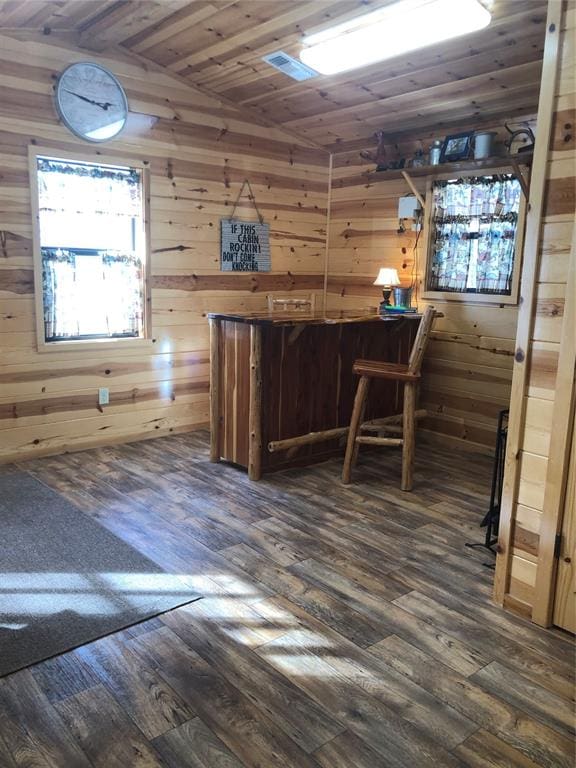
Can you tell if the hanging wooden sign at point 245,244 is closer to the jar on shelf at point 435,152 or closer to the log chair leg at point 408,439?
the jar on shelf at point 435,152

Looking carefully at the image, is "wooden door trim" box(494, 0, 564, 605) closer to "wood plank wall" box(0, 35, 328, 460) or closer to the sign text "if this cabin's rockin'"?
"wood plank wall" box(0, 35, 328, 460)

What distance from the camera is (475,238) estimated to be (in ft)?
15.2

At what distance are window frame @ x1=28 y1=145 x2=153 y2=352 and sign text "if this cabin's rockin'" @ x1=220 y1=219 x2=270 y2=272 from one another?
736mm

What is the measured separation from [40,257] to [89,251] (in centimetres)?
39

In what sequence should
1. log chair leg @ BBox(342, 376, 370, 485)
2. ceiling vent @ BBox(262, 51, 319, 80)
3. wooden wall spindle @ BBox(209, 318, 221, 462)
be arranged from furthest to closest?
1. wooden wall spindle @ BBox(209, 318, 221, 462)
2. ceiling vent @ BBox(262, 51, 319, 80)
3. log chair leg @ BBox(342, 376, 370, 485)

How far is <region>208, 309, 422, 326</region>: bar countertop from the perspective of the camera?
3.85 metres

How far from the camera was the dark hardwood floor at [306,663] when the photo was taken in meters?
1.80

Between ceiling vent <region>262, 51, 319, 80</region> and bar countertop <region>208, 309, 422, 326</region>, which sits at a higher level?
ceiling vent <region>262, 51, 319, 80</region>

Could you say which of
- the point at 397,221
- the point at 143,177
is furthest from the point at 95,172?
the point at 397,221

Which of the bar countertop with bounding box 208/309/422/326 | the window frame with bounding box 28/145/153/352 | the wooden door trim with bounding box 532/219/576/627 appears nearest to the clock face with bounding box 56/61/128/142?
the window frame with bounding box 28/145/153/352

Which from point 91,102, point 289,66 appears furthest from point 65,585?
point 289,66

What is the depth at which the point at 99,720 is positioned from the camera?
1.88 meters

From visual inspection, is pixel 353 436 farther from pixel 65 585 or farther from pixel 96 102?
pixel 96 102

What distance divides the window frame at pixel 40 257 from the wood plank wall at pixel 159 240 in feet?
0.14
